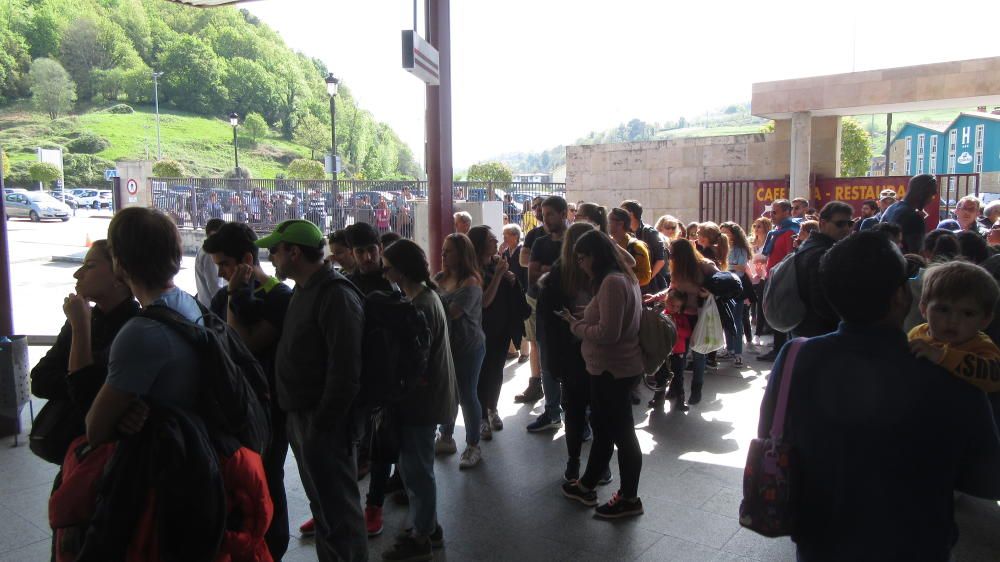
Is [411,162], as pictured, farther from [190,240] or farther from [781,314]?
[781,314]

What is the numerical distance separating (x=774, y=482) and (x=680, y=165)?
12.5 m

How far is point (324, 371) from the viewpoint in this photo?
303 cm

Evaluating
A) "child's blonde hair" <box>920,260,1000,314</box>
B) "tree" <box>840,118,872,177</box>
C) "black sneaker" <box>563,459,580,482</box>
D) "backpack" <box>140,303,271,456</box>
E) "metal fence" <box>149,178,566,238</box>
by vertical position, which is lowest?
"black sneaker" <box>563,459,580,482</box>

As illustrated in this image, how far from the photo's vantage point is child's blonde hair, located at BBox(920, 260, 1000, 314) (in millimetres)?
2309

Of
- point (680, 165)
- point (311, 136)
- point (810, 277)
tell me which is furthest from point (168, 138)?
point (810, 277)

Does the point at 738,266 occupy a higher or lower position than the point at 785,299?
lower

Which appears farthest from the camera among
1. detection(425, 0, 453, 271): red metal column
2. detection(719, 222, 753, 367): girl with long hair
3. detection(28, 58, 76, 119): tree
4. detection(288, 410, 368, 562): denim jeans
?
detection(28, 58, 76, 119): tree

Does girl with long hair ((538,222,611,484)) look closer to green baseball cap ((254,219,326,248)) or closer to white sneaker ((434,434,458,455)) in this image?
white sneaker ((434,434,458,455))

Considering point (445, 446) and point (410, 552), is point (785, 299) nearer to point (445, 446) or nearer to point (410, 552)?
point (410, 552)

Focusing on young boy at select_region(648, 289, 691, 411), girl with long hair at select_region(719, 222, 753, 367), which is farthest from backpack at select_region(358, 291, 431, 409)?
girl with long hair at select_region(719, 222, 753, 367)

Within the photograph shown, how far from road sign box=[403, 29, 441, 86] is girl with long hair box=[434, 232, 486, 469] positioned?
2026 millimetres

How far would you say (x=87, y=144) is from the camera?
8644 cm

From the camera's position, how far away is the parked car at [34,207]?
3850cm

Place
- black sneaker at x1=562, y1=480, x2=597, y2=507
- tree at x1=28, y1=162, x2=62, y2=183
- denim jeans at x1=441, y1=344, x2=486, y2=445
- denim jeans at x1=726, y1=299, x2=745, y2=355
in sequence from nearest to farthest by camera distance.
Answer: black sneaker at x1=562, y1=480, x2=597, y2=507
denim jeans at x1=441, y1=344, x2=486, y2=445
denim jeans at x1=726, y1=299, x2=745, y2=355
tree at x1=28, y1=162, x2=62, y2=183
